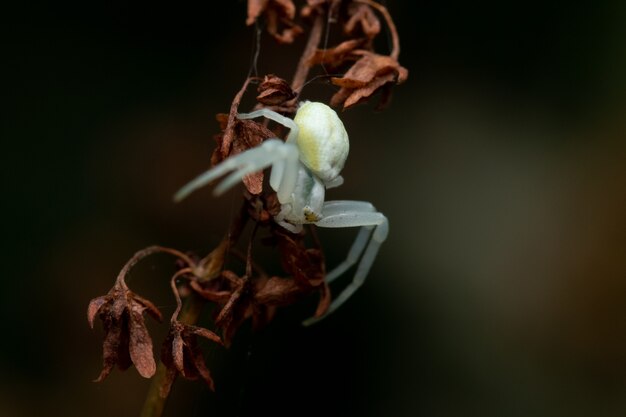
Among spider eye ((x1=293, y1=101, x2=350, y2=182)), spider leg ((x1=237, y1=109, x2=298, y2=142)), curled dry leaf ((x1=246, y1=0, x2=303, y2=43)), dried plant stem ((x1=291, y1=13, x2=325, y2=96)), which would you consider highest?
curled dry leaf ((x1=246, y1=0, x2=303, y2=43))

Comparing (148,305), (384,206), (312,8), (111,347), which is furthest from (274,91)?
(384,206)

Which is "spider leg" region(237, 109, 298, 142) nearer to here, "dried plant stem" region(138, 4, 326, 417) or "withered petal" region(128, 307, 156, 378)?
"dried plant stem" region(138, 4, 326, 417)

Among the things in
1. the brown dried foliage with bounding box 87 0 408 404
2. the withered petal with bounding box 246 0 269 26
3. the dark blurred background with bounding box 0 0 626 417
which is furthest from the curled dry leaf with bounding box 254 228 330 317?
the dark blurred background with bounding box 0 0 626 417

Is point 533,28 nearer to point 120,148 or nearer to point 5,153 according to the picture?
point 120,148

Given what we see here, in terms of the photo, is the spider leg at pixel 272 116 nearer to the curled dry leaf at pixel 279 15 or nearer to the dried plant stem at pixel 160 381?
the curled dry leaf at pixel 279 15

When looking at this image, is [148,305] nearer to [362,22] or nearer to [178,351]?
[178,351]

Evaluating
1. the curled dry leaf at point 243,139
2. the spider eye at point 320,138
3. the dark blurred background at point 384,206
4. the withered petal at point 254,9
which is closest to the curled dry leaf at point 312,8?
the withered petal at point 254,9

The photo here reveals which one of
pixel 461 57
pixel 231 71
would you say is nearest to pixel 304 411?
pixel 231 71
